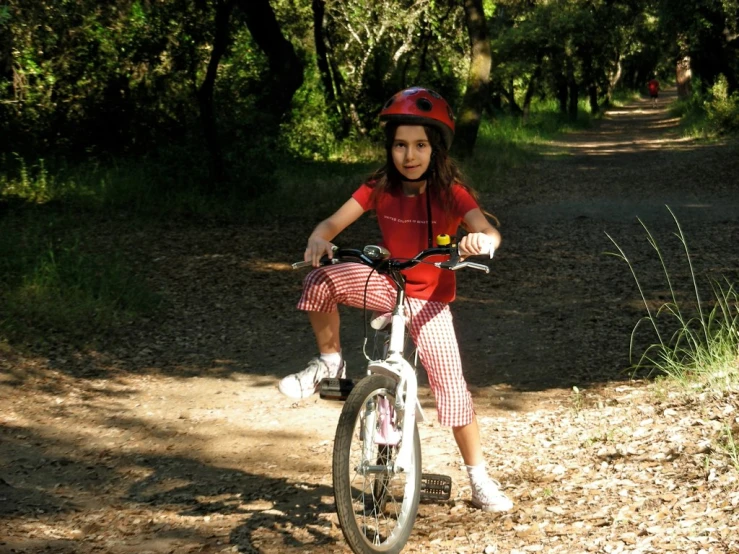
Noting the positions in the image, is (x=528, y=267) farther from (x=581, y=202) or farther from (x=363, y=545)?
(x=363, y=545)

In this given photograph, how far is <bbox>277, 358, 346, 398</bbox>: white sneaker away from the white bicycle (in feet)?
0.35

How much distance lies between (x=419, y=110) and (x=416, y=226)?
48 centimetres

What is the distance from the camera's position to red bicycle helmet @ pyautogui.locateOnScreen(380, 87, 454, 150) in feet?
12.8

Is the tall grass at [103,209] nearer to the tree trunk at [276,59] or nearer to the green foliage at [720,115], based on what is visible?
the tree trunk at [276,59]

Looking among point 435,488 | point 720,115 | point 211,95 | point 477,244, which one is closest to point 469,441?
point 435,488

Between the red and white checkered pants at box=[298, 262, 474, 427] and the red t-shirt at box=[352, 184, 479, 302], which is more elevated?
the red t-shirt at box=[352, 184, 479, 302]

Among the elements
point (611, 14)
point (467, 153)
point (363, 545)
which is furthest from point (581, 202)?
point (611, 14)

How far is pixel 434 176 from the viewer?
13.5 feet

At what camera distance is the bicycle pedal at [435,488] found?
436 cm

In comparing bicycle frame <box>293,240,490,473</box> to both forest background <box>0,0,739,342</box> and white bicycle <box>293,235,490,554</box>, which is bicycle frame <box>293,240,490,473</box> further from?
forest background <box>0,0,739,342</box>

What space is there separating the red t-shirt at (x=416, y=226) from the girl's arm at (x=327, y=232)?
5 cm

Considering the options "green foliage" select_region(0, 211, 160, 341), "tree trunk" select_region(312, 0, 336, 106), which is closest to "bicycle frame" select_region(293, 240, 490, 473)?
"green foliage" select_region(0, 211, 160, 341)

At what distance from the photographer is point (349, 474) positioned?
11.8ft

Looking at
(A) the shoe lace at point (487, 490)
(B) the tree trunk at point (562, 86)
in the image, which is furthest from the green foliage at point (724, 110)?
(A) the shoe lace at point (487, 490)
